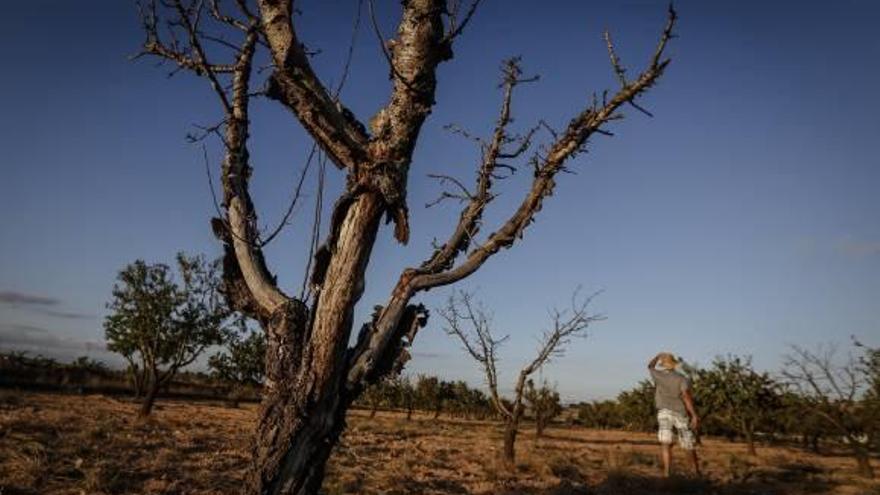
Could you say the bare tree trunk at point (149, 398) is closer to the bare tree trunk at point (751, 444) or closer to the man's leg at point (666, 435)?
the man's leg at point (666, 435)

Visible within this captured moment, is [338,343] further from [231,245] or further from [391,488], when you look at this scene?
[391,488]

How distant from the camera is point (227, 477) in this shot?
10258mm

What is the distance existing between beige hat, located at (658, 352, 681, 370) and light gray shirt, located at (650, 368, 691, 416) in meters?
0.11

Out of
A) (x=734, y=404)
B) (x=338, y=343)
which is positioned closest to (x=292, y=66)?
(x=338, y=343)

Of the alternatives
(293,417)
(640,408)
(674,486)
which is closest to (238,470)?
(674,486)

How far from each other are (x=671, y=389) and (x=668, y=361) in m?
0.53

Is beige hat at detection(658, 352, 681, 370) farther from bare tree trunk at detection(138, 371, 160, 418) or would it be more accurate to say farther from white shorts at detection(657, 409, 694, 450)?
bare tree trunk at detection(138, 371, 160, 418)

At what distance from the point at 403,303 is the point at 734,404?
35.0m

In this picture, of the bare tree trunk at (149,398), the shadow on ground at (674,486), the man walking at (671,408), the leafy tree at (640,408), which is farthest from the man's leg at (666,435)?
the leafy tree at (640,408)

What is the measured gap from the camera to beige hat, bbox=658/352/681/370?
11.9m

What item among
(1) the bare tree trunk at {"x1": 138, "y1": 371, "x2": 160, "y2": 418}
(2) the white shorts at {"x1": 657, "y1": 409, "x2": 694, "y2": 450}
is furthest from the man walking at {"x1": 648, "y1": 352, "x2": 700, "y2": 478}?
(1) the bare tree trunk at {"x1": 138, "y1": 371, "x2": 160, "y2": 418}

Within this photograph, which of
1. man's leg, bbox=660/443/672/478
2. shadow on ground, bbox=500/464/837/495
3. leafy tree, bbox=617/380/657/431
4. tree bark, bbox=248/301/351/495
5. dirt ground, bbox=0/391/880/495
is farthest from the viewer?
leafy tree, bbox=617/380/657/431

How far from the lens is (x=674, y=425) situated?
11.8 m

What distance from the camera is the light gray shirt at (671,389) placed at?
1172 centimetres
